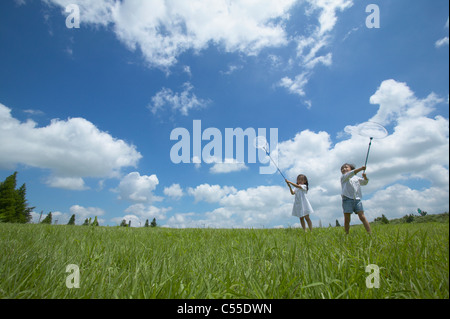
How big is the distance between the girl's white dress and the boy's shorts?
1.71 meters

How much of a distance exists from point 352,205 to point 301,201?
7.03 ft

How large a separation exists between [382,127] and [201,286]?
14.3 ft

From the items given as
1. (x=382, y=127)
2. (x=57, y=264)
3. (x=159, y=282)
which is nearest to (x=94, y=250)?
(x=57, y=264)

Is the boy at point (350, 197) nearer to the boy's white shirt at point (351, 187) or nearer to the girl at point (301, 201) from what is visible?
the boy's white shirt at point (351, 187)

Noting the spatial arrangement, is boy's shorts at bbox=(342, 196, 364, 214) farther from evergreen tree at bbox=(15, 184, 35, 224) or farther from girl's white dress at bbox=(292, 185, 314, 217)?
evergreen tree at bbox=(15, 184, 35, 224)

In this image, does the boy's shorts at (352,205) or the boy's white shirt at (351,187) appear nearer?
the boy's shorts at (352,205)

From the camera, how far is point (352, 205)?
7.32m

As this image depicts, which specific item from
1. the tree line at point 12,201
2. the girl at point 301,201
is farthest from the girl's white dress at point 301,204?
the tree line at point 12,201

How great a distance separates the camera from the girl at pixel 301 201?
9.02 meters

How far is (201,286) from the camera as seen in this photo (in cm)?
196

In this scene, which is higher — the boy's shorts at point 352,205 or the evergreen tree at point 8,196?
the evergreen tree at point 8,196

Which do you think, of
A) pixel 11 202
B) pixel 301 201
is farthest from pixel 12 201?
pixel 301 201

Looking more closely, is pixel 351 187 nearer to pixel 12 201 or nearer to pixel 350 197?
pixel 350 197
